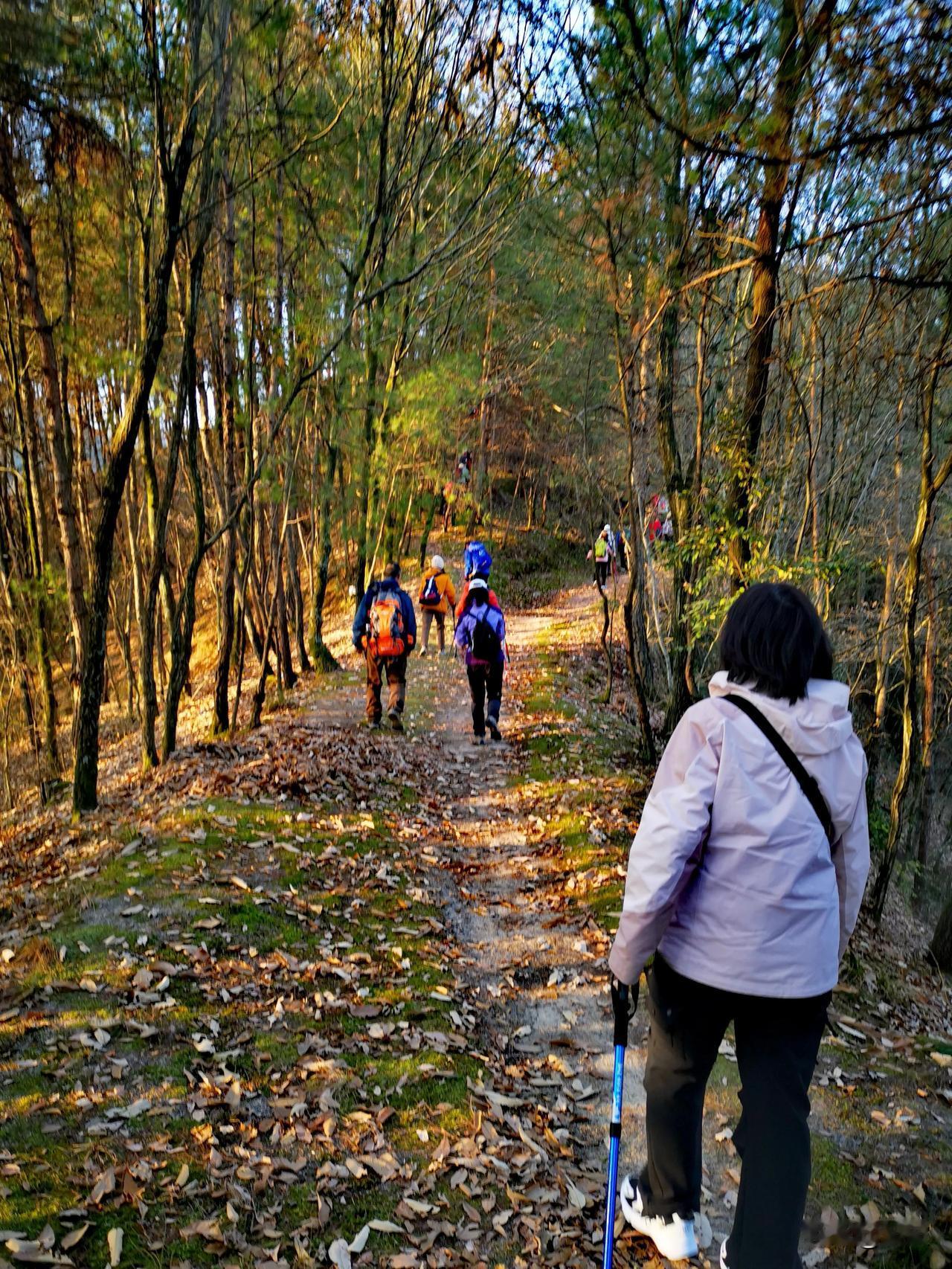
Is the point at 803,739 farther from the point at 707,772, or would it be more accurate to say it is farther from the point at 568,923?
the point at 568,923

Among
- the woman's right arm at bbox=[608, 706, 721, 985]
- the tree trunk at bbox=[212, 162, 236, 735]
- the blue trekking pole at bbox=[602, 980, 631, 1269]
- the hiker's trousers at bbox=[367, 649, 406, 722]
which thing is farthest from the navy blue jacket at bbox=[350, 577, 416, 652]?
the woman's right arm at bbox=[608, 706, 721, 985]

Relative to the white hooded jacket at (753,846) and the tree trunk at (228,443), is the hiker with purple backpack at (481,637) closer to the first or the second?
the tree trunk at (228,443)

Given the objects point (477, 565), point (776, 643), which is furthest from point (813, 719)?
point (477, 565)

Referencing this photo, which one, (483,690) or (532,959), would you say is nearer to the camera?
(532,959)

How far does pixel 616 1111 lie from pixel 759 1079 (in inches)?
29.5

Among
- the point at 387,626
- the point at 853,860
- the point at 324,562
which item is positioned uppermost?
the point at 324,562

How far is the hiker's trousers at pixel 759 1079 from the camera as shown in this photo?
2873 millimetres

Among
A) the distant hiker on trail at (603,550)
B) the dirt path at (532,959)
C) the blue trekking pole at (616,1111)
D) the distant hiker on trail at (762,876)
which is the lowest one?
the dirt path at (532,959)

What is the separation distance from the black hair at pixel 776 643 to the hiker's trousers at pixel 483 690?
927cm

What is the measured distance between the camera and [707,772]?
2.87 meters

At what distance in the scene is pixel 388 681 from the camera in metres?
12.5

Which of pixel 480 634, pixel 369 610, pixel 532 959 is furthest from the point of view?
pixel 369 610

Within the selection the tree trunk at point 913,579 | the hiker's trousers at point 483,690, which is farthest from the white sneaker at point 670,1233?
the hiker's trousers at point 483,690

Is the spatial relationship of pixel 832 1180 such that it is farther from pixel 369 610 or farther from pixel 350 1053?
pixel 369 610
